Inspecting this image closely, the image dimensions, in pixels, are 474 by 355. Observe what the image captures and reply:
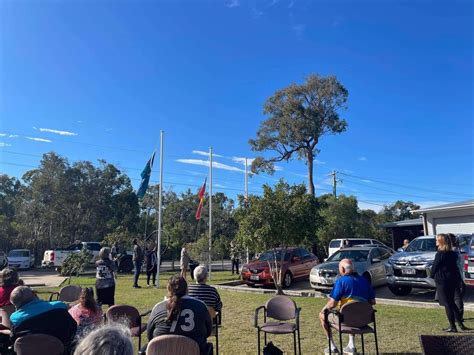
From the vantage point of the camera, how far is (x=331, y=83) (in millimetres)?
32625

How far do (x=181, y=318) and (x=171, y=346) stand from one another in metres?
0.95

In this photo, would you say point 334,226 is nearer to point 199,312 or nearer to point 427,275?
point 427,275

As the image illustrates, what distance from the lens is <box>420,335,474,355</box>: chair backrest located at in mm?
3233

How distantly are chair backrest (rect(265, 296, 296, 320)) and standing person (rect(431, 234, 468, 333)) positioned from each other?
3.37 metres

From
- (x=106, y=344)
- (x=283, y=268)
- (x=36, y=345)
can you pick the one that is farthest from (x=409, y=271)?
(x=106, y=344)

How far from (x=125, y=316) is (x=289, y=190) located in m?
9.36

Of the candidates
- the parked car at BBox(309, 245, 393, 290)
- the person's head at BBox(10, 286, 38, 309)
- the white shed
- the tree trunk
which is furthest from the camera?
the tree trunk

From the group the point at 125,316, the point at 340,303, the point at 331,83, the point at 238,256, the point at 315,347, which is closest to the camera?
the point at 125,316

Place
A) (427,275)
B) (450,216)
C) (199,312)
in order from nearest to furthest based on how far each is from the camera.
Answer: (199,312) → (427,275) → (450,216)

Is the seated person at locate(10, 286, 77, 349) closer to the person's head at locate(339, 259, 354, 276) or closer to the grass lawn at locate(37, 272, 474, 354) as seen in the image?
the grass lawn at locate(37, 272, 474, 354)

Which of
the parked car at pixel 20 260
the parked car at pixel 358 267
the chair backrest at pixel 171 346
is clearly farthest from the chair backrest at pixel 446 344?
the parked car at pixel 20 260

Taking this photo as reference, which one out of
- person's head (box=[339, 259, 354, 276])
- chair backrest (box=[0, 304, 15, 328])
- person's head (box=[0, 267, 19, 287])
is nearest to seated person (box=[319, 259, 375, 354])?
person's head (box=[339, 259, 354, 276])

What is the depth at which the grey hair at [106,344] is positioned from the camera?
191cm

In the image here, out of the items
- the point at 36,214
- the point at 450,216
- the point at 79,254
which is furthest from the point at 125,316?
the point at 36,214
